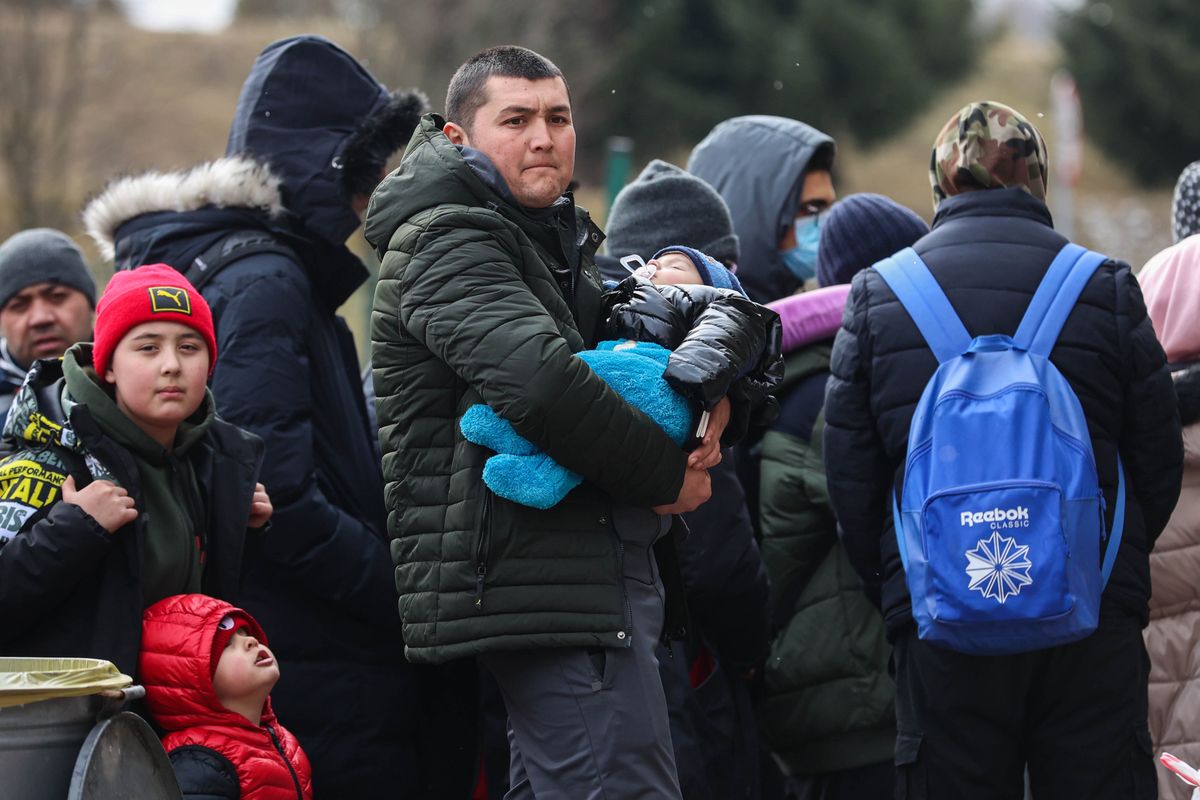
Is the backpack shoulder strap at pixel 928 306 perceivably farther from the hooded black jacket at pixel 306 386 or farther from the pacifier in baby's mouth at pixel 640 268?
the hooded black jacket at pixel 306 386

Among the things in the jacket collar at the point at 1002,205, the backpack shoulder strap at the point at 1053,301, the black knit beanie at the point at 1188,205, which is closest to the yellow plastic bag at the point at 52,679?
the backpack shoulder strap at the point at 1053,301

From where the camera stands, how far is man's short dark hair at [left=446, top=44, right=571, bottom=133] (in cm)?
333

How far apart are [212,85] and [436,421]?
A: 35838 mm

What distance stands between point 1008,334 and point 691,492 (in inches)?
43.1

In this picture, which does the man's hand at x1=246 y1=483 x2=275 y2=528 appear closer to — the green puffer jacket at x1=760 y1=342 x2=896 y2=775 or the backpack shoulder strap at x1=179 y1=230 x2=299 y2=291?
the backpack shoulder strap at x1=179 y1=230 x2=299 y2=291

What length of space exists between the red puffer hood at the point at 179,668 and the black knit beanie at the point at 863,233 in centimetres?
242

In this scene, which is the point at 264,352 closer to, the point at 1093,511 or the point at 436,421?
the point at 436,421

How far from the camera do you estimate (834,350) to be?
408 cm

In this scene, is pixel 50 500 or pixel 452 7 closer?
pixel 50 500

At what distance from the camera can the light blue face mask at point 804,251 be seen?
559cm

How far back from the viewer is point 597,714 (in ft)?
9.99

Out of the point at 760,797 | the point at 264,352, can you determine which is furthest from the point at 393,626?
the point at 760,797

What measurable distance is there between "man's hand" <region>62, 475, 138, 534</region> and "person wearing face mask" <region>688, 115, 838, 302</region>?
8.61ft

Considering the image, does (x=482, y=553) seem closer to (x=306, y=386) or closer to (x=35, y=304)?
(x=306, y=386)
